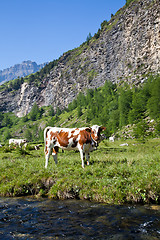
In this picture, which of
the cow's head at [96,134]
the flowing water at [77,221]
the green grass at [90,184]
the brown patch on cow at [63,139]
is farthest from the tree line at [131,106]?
the flowing water at [77,221]

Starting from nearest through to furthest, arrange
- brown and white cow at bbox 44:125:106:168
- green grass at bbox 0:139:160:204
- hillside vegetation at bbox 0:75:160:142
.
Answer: green grass at bbox 0:139:160:204 → brown and white cow at bbox 44:125:106:168 → hillside vegetation at bbox 0:75:160:142

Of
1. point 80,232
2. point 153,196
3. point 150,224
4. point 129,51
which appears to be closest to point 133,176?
point 153,196

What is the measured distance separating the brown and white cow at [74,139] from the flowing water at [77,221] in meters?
5.97

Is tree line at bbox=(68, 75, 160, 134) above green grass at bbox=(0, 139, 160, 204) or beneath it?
above

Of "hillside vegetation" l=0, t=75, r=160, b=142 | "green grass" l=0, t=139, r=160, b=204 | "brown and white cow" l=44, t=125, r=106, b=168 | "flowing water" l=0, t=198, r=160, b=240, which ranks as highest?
"hillside vegetation" l=0, t=75, r=160, b=142

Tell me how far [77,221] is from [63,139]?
8.58 m

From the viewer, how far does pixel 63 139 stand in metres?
15.2

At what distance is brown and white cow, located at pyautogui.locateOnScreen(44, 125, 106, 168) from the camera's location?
48.4 feet

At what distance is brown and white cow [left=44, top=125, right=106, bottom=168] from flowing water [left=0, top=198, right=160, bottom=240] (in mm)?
5966

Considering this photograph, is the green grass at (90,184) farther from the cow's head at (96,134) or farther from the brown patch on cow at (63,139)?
the cow's head at (96,134)

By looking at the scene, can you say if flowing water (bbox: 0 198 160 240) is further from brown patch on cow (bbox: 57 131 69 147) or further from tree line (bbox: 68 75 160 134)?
tree line (bbox: 68 75 160 134)

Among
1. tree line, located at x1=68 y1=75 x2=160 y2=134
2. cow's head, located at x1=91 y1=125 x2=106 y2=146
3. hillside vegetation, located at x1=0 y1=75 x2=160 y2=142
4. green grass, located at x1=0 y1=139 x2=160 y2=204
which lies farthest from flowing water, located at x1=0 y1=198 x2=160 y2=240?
tree line, located at x1=68 y1=75 x2=160 y2=134

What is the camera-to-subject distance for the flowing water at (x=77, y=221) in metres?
6.00

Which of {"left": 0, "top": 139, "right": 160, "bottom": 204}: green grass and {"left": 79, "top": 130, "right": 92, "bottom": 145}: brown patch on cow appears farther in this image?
{"left": 79, "top": 130, "right": 92, "bottom": 145}: brown patch on cow
